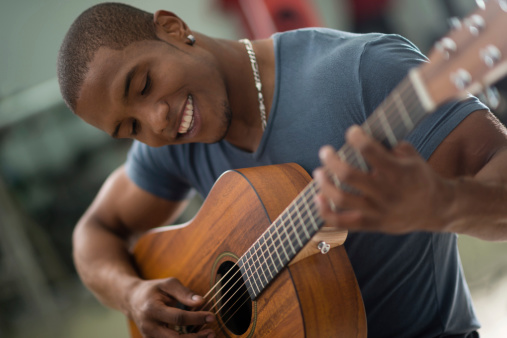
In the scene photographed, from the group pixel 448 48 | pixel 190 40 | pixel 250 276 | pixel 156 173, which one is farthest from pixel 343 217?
pixel 156 173

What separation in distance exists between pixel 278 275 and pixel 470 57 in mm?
504

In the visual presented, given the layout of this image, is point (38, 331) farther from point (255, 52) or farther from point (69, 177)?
point (255, 52)

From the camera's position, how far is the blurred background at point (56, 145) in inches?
121

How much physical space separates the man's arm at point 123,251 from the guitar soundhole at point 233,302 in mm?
128

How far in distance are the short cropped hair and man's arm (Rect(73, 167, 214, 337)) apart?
20.1 inches

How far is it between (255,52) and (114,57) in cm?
37

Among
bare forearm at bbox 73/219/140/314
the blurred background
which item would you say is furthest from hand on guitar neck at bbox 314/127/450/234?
the blurred background

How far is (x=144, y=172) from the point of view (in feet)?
5.26

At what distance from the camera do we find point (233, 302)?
3.54 ft

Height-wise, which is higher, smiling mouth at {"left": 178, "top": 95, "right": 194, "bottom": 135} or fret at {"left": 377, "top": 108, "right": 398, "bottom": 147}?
fret at {"left": 377, "top": 108, "right": 398, "bottom": 147}

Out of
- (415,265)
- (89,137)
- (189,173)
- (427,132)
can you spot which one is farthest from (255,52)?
(89,137)

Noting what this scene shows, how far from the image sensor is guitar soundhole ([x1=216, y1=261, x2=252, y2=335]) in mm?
1052

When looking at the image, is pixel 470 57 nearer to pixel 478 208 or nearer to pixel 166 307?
pixel 478 208

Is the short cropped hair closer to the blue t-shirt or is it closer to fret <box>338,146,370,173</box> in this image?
the blue t-shirt
